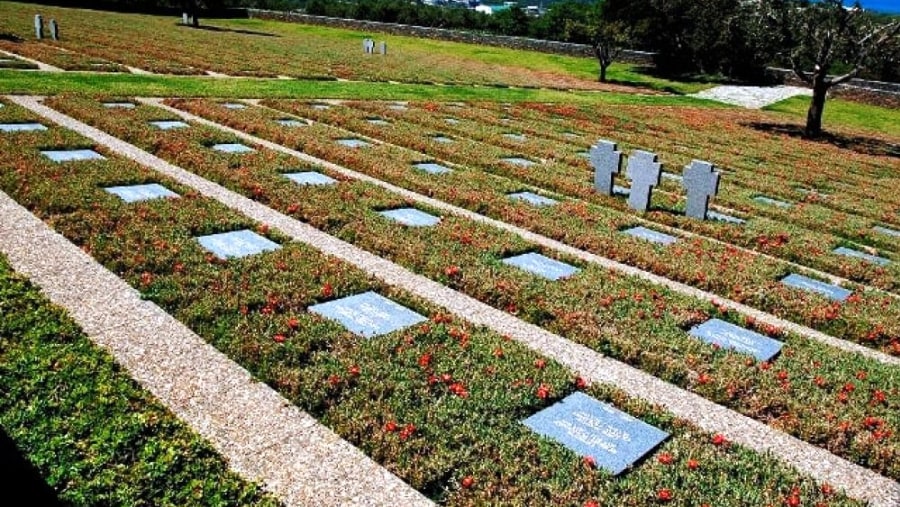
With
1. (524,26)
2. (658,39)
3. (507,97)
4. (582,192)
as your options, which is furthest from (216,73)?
(524,26)

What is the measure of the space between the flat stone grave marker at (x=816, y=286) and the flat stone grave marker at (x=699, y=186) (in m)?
2.97

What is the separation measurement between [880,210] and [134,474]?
1818 cm

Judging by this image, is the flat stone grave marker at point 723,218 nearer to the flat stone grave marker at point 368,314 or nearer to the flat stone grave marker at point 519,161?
the flat stone grave marker at point 519,161

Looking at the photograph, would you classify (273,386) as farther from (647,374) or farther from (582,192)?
(582,192)

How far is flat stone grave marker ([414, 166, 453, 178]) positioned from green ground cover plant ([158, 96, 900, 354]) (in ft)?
0.75

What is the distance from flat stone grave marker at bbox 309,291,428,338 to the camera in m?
8.03

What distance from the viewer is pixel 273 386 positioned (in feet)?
22.0

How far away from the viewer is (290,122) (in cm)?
2075

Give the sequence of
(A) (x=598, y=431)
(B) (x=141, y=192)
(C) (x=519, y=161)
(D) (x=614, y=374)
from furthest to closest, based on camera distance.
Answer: (C) (x=519, y=161)
(B) (x=141, y=192)
(D) (x=614, y=374)
(A) (x=598, y=431)

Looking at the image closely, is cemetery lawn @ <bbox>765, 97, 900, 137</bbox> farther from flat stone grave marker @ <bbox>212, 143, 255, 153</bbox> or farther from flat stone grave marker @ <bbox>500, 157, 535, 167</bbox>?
flat stone grave marker @ <bbox>212, 143, 255, 153</bbox>

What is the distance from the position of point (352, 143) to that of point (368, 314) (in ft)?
36.2

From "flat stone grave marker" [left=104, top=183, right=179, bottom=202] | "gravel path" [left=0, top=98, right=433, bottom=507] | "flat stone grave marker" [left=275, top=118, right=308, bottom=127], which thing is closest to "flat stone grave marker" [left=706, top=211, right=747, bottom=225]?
"flat stone grave marker" [left=104, top=183, right=179, bottom=202]

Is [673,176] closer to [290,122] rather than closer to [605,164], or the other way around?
[605,164]

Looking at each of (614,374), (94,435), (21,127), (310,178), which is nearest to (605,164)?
(310,178)
